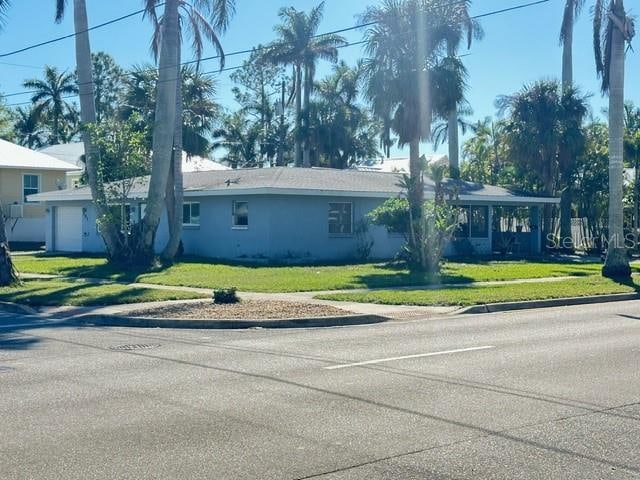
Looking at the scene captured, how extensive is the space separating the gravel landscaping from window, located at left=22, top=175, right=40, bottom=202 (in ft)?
102

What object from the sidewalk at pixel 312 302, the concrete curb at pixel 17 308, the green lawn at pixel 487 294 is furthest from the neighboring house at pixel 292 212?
the concrete curb at pixel 17 308

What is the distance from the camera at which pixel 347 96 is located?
59.1 meters

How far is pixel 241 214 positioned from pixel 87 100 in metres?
7.05

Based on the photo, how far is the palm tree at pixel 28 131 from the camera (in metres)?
73.7

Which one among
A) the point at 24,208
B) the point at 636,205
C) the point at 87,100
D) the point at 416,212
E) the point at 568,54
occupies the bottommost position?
the point at 416,212

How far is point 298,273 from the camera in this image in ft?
83.7

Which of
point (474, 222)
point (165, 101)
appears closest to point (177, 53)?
point (165, 101)

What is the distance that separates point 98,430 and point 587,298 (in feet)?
49.5

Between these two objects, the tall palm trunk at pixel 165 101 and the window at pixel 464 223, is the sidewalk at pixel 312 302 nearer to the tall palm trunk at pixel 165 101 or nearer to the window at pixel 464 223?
the tall palm trunk at pixel 165 101

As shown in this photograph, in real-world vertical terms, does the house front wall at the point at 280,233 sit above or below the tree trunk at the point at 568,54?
below

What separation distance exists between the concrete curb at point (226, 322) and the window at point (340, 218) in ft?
52.5

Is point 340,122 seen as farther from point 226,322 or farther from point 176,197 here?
point 226,322

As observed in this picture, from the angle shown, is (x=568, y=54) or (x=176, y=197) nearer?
(x=176, y=197)

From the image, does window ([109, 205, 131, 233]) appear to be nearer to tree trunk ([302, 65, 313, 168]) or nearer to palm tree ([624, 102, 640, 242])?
palm tree ([624, 102, 640, 242])
